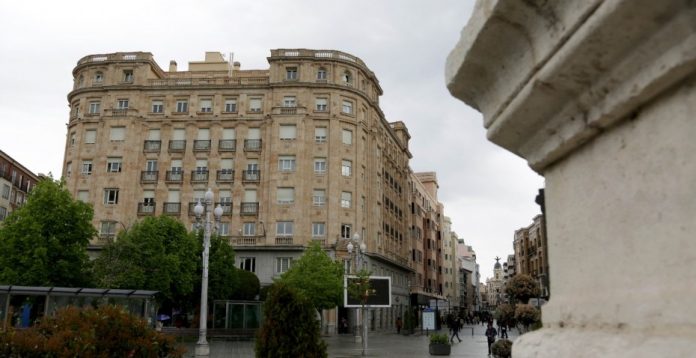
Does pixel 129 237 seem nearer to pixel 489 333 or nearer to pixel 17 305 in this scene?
pixel 17 305

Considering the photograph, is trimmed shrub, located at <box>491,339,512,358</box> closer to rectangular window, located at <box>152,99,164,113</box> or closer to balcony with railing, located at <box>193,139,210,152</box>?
balcony with railing, located at <box>193,139,210,152</box>

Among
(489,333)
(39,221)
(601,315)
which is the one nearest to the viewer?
(601,315)

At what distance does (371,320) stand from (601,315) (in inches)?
1910

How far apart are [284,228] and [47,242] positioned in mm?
16751

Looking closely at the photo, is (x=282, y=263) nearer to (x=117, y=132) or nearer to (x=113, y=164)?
(x=113, y=164)

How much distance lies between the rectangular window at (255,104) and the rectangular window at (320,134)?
483 cm

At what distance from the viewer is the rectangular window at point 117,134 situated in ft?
149

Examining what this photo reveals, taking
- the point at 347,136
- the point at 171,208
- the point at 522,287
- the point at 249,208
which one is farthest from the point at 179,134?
the point at 522,287


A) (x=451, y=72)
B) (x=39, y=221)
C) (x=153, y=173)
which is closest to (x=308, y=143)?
(x=153, y=173)

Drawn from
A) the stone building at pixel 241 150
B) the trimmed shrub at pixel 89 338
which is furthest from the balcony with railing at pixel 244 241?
the trimmed shrub at pixel 89 338

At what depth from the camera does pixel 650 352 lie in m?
1.08

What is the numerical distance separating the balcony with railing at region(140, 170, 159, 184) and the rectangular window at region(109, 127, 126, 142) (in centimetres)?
316

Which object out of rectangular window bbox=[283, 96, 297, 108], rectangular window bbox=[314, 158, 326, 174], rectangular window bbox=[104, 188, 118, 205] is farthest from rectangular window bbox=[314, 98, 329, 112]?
rectangular window bbox=[104, 188, 118, 205]

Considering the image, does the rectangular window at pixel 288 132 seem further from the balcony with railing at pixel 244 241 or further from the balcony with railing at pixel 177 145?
the balcony with railing at pixel 244 241
